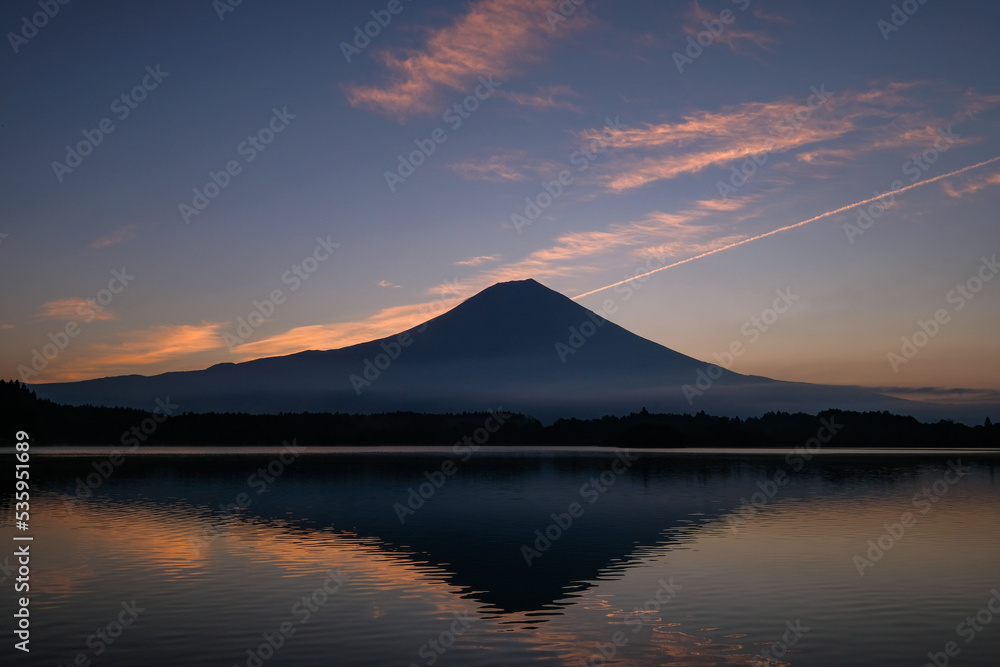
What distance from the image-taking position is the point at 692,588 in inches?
890

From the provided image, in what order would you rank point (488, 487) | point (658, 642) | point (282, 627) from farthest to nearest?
1. point (488, 487)
2. point (282, 627)
3. point (658, 642)

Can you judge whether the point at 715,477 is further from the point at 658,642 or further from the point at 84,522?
the point at 658,642

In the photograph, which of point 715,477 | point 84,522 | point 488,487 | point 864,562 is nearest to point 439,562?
point 864,562

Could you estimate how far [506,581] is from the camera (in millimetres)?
23969

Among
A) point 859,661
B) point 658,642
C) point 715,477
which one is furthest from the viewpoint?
point 715,477

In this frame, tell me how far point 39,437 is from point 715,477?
107903 millimetres

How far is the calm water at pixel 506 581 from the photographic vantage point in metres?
16.7

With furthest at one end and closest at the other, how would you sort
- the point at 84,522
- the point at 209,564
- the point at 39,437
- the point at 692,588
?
the point at 39,437 → the point at 84,522 → the point at 209,564 → the point at 692,588

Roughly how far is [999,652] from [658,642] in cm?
635

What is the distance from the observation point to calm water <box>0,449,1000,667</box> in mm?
16672

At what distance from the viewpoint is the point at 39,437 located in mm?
133625

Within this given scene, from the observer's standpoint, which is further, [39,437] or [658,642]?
[39,437]

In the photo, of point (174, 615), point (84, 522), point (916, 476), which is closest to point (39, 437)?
point (84, 522)

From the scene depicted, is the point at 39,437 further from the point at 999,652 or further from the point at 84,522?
the point at 999,652
